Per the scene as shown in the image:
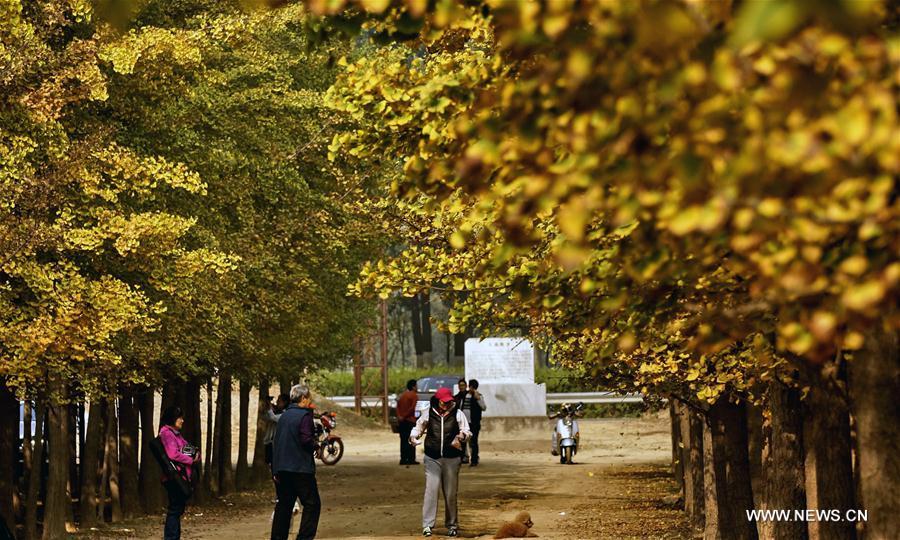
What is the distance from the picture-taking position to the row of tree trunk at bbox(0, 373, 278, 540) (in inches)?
765

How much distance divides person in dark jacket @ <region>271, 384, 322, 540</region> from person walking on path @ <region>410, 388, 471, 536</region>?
11.0 ft

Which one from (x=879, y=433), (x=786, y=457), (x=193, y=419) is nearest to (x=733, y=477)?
(x=786, y=457)

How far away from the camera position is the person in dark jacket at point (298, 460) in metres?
15.6

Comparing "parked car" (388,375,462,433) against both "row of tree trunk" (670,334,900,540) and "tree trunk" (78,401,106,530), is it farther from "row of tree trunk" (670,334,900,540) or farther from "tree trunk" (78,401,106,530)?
"row of tree trunk" (670,334,900,540)

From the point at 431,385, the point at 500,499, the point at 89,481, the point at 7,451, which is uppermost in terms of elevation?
the point at 431,385

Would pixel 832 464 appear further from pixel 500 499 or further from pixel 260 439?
pixel 260 439

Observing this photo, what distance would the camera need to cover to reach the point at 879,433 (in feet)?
24.0

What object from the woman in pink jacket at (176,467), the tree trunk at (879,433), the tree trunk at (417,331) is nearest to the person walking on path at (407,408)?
the woman in pink jacket at (176,467)

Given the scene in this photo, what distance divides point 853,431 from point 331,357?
2268 centimetres

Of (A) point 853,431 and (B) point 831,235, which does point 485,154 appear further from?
(A) point 853,431

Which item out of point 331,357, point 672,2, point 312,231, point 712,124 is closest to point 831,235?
point 712,124

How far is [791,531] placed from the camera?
11594mm

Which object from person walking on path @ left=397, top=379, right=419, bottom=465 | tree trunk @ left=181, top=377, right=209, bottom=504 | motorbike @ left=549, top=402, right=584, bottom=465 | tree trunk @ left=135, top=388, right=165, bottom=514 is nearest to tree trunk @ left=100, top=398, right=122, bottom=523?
tree trunk @ left=135, top=388, right=165, bottom=514

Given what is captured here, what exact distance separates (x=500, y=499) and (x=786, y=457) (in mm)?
15045
